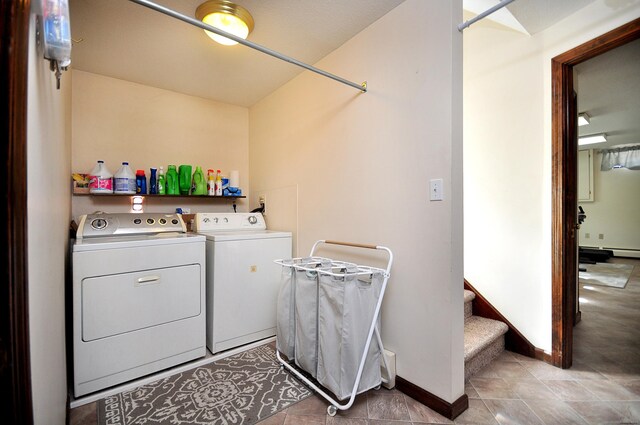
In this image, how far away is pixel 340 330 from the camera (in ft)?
4.83

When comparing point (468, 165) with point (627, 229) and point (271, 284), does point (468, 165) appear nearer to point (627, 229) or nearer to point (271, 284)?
point (271, 284)

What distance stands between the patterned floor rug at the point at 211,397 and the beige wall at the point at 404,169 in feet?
2.55

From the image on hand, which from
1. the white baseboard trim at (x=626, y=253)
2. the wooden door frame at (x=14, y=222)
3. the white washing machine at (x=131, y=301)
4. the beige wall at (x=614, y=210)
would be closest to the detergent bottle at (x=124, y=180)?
the white washing machine at (x=131, y=301)

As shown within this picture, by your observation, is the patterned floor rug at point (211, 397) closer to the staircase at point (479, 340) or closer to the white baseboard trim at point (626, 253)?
the staircase at point (479, 340)

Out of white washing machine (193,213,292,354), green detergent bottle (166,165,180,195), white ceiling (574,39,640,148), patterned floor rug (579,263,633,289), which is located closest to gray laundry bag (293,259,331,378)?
white washing machine (193,213,292,354)

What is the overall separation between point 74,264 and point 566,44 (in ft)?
11.3

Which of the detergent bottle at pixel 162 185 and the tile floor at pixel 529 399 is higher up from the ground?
the detergent bottle at pixel 162 185

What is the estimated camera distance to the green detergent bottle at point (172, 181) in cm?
268

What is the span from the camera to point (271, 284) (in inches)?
93.4

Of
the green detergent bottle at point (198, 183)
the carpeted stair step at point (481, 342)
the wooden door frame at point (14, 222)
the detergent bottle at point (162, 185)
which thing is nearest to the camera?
the wooden door frame at point (14, 222)

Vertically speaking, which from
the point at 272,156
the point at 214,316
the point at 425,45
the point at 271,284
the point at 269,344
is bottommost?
the point at 269,344

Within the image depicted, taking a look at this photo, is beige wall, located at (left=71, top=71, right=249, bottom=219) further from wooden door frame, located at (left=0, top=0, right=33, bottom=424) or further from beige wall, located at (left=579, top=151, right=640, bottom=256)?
beige wall, located at (left=579, top=151, right=640, bottom=256)

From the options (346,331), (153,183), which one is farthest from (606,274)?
(153,183)

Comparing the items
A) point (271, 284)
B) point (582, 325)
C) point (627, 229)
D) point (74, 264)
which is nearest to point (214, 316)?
point (271, 284)
